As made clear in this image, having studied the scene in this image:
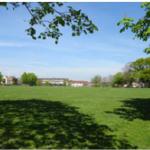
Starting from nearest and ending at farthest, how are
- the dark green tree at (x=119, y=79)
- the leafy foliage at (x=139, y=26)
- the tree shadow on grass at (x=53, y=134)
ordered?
the tree shadow on grass at (x=53, y=134) < the leafy foliage at (x=139, y=26) < the dark green tree at (x=119, y=79)

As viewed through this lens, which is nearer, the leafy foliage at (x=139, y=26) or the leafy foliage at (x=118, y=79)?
the leafy foliage at (x=139, y=26)

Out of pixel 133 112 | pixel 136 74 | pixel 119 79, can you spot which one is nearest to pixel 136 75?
pixel 136 74

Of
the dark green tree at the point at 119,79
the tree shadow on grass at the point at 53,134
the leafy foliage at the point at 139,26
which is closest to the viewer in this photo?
the tree shadow on grass at the point at 53,134

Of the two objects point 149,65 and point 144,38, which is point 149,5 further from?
point 149,65

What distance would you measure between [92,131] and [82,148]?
2825mm

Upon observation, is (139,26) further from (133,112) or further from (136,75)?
(136,75)

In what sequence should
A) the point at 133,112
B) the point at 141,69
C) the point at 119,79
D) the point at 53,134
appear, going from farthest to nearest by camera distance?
the point at 119,79, the point at 141,69, the point at 133,112, the point at 53,134

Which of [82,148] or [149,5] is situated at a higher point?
[149,5]

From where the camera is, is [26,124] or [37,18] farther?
[26,124]

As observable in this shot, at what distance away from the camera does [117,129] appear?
1395 centimetres

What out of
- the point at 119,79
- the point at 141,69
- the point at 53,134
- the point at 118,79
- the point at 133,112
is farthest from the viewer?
the point at 118,79

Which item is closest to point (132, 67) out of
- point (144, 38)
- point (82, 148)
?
point (144, 38)

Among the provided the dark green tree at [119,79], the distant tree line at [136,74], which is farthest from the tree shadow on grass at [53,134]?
the dark green tree at [119,79]

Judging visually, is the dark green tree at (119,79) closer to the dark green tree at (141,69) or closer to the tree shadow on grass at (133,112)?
the dark green tree at (141,69)
